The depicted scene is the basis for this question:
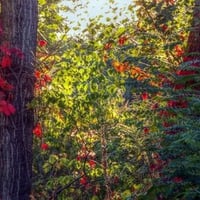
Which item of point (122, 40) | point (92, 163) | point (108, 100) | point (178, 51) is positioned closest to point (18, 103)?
point (108, 100)

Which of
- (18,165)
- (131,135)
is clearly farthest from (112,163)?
(18,165)

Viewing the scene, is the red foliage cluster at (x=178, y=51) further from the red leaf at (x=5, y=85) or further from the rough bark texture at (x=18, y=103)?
the red leaf at (x=5, y=85)

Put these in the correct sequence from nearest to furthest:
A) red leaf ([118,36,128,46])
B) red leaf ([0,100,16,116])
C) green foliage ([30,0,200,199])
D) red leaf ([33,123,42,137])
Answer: green foliage ([30,0,200,199]), red leaf ([0,100,16,116]), red leaf ([33,123,42,137]), red leaf ([118,36,128,46])

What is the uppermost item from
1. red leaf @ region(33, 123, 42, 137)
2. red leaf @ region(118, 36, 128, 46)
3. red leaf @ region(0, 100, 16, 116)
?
red leaf @ region(118, 36, 128, 46)

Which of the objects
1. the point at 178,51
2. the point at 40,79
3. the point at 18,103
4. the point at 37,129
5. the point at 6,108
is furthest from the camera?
the point at 178,51

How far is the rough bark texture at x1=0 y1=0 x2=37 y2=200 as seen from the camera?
5.36 meters

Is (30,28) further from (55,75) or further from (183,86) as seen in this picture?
(183,86)

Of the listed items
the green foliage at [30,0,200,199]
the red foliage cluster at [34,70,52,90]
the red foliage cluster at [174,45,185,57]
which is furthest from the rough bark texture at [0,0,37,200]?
the red foliage cluster at [174,45,185,57]

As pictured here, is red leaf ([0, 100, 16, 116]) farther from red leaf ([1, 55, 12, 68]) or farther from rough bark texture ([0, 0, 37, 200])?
red leaf ([1, 55, 12, 68])

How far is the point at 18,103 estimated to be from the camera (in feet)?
17.7

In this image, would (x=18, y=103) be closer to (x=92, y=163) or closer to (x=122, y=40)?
(x=92, y=163)

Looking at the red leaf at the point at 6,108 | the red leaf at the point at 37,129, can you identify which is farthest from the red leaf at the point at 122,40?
the red leaf at the point at 6,108

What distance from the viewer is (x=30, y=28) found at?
552 cm

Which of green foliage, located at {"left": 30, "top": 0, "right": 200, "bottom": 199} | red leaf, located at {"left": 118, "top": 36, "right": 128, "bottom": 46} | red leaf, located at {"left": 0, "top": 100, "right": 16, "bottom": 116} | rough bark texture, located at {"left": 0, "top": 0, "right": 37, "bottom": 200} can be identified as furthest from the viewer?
red leaf, located at {"left": 118, "top": 36, "right": 128, "bottom": 46}
